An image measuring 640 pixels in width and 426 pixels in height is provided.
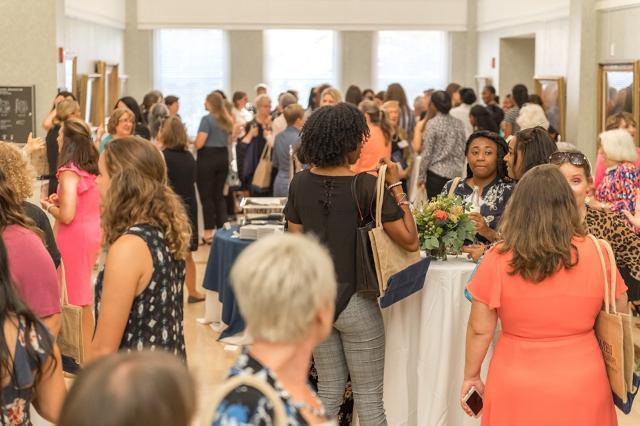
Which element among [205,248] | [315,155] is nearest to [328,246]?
[315,155]

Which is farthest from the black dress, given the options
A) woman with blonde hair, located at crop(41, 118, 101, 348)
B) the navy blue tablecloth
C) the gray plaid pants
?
the gray plaid pants

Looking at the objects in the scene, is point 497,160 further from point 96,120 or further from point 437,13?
point 437,13

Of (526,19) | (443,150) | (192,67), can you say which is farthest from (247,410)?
(192,67)

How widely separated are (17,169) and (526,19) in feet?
43.0

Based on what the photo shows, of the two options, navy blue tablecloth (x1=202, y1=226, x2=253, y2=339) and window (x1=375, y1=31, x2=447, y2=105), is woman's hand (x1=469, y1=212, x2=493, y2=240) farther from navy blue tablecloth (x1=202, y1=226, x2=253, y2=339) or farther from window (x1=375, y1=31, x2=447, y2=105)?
window (x1=375, y1=31, x2=447, y2=105)

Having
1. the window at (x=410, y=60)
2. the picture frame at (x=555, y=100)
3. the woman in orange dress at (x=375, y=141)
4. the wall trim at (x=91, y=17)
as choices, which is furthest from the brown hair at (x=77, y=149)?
the window at (x=410, y=60)

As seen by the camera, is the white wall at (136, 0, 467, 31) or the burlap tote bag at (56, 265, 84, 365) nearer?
the burlap tote bag at (56, 265, 84, 365)

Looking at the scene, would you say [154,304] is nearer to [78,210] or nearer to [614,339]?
[614,339]

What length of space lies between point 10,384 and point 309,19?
16149mm

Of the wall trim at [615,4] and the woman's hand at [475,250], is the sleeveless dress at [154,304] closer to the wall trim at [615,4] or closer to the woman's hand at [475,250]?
the woman's hand at [475,250]

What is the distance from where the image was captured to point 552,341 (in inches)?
144

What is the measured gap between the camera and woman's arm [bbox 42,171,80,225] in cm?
610

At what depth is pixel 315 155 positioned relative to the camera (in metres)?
4.37

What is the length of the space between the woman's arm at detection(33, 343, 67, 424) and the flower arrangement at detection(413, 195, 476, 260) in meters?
2.81
